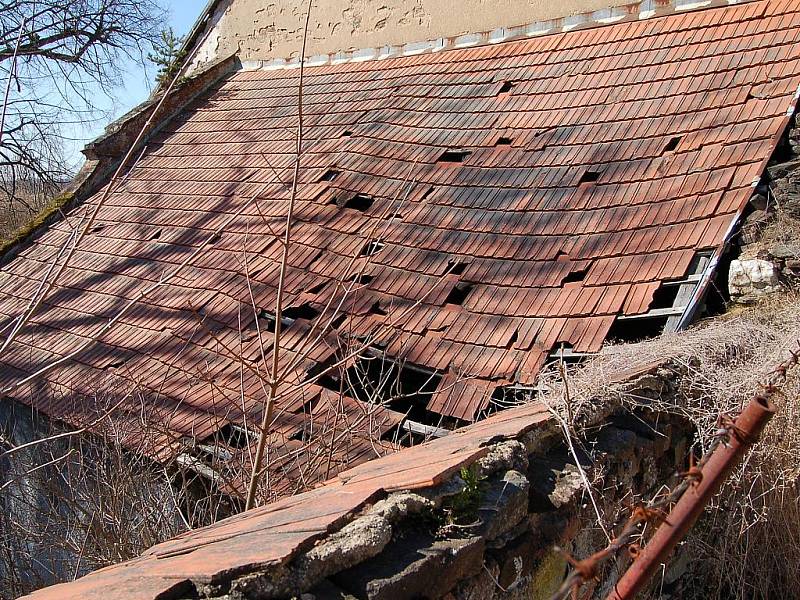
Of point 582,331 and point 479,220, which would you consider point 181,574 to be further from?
point 479,220

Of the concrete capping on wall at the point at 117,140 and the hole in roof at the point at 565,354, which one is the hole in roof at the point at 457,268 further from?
the concrete capping on wall at the point at 117,140

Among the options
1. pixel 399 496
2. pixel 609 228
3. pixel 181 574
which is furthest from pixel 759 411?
pixel 609 228

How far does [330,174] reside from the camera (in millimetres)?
7617

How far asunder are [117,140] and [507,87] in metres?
7.01

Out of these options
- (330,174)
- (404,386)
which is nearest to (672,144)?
(404,386)

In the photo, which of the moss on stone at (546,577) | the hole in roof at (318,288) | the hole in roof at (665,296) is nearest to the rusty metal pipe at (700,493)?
the moss on stone at (546,577)

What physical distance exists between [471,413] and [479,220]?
2056mm

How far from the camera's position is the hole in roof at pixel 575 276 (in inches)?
196

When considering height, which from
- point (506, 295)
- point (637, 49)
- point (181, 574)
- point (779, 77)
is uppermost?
point (637, 49)

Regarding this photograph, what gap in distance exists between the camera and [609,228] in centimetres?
520

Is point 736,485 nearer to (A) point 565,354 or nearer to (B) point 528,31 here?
(A) point 565,354

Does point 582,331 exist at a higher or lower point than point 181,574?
lower

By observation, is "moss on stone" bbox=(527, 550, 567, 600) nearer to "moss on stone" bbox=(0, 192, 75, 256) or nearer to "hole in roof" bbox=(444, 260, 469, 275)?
"hole in roof" bbox=(444, 260, 469, 275)

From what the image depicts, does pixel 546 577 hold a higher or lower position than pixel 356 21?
lower
